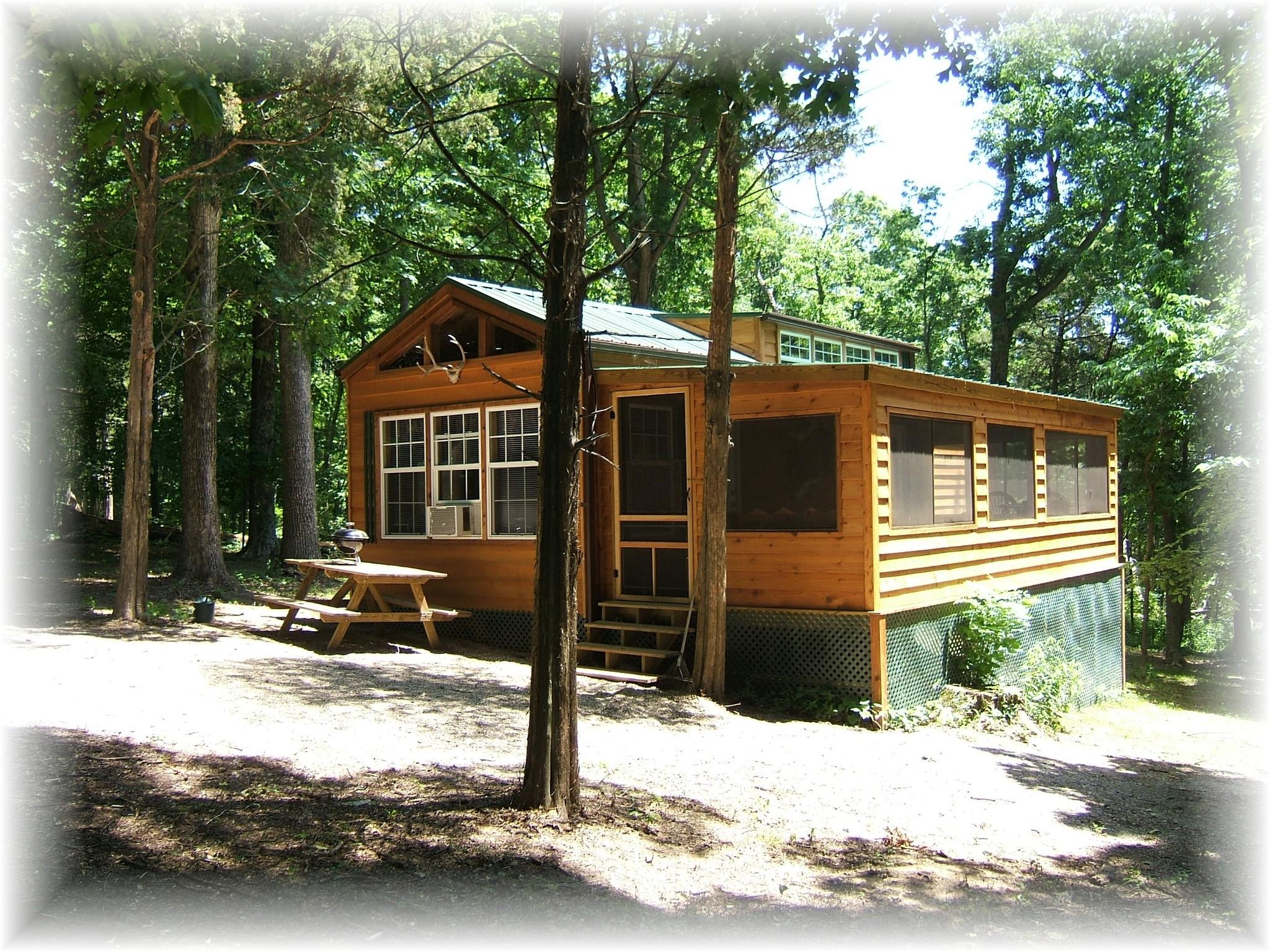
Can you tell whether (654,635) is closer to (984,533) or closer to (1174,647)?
(984,533)

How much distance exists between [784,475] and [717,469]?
A: 2.72 ft

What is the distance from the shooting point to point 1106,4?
10.4 meters

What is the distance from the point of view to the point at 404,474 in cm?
1257

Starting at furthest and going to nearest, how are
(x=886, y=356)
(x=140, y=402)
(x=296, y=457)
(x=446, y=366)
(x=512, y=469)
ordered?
(x=886, y=356) < (x=296, y=457) < (x=446, y=366) < (x=512, y=469) < (x=140, y=402)

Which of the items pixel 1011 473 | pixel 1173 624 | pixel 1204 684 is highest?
pixel 1011 473

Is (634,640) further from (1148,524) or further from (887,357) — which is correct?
(1148,524)

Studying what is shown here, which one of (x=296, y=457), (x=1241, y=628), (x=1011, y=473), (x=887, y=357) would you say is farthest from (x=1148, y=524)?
(x=296, y=457)

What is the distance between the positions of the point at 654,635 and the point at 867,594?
232cm

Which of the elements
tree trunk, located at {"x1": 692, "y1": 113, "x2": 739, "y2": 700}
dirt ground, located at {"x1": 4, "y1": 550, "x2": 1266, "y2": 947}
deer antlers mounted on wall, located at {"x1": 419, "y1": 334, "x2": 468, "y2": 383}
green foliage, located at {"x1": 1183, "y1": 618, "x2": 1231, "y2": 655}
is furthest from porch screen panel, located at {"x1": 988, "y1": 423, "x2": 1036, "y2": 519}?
green foliage, located at {"x1": 1183, "y1": 618, "x2": 1231, "y2": 655}

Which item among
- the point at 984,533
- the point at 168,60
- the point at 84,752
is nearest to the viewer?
the point at 168,60

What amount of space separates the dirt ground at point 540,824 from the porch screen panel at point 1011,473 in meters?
3.42

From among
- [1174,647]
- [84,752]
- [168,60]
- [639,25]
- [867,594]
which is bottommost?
[1174,647]

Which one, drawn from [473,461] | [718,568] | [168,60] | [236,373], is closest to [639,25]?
[168,60]

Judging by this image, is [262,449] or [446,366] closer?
[446,366]
